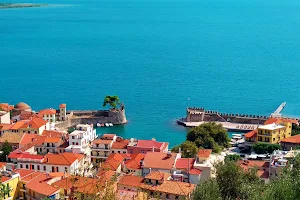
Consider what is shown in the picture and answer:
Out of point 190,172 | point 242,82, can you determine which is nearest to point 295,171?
point 190,172

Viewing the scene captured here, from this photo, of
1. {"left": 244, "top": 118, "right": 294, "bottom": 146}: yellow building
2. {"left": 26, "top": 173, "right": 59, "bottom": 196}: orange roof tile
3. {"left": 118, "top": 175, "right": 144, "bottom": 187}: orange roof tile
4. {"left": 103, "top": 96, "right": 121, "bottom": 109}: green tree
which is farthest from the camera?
{"left": 103, "top": 96, "right": 121, "bottom": 109}: green tree

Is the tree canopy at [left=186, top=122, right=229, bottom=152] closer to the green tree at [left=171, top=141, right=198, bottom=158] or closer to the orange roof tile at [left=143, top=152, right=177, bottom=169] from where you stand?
the green tree at [left=171, top=141, right=198, bottom=158]

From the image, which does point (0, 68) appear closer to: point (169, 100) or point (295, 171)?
point (169, 100)

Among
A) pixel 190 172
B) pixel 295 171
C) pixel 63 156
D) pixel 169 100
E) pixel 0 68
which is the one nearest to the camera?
pixel 295 171

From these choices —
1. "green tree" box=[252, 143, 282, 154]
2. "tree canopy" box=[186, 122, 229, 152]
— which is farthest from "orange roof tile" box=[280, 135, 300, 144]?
"tree canopy" box=[186, 122, 229, 152]

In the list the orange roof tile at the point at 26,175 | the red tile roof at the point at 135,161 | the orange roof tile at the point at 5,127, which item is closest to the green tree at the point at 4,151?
the orange roof tile at the point at 5,127

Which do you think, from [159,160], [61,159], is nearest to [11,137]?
[61,159]
